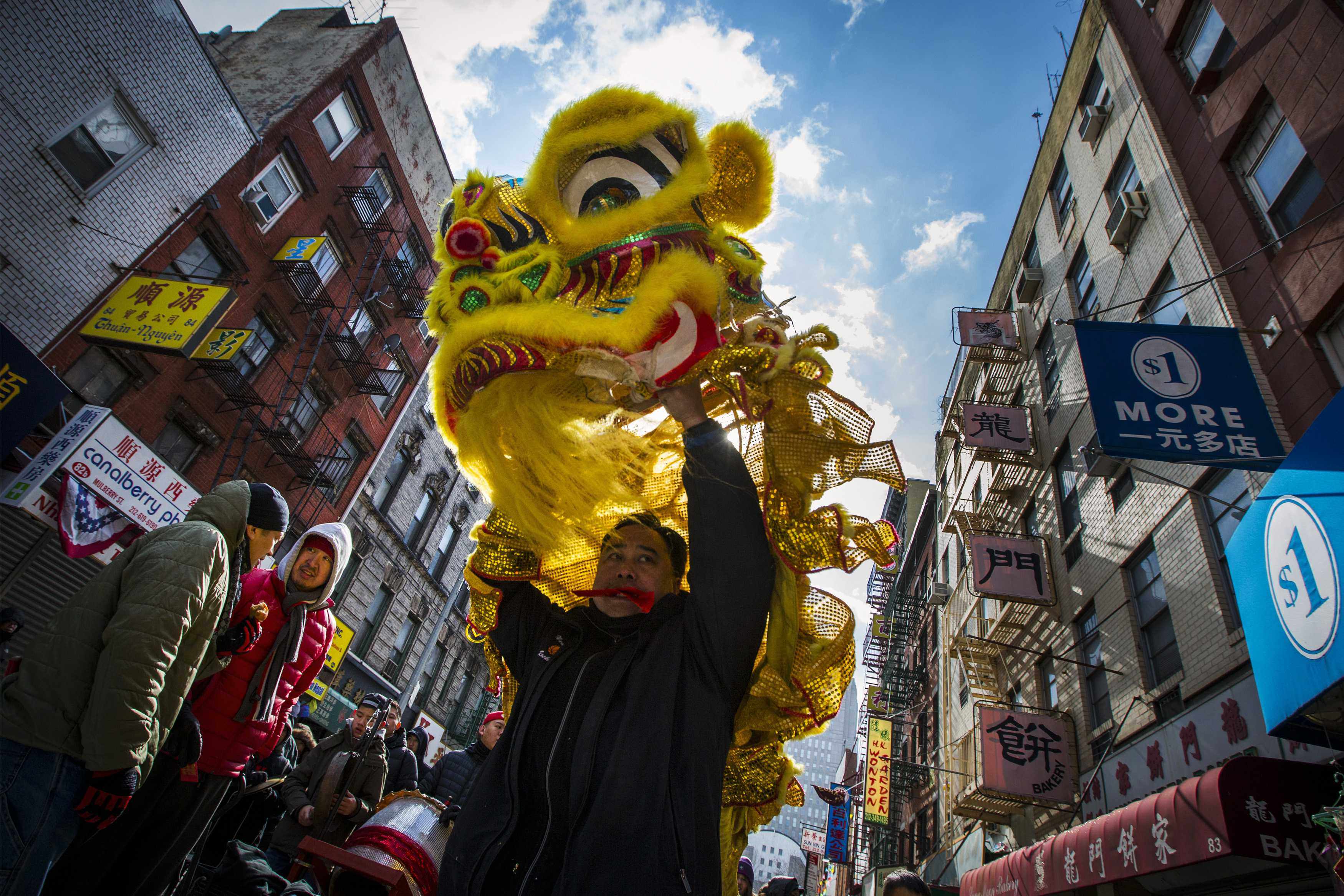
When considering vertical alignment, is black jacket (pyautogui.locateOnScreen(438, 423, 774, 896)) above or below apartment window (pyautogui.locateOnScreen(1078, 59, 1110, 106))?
below

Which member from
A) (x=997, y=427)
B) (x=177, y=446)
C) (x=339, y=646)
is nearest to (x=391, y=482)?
(x=339, y=646)

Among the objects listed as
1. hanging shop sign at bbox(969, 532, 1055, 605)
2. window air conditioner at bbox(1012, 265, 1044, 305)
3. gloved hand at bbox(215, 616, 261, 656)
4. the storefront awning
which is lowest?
gloved hand at bbox(215, 616, 261, 656)

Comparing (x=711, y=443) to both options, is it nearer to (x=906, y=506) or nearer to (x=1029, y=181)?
(x=1029, y=181)

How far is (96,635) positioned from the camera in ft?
7.50

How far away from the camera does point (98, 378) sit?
454 inches

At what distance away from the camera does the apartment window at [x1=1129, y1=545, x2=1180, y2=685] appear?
10164 mm

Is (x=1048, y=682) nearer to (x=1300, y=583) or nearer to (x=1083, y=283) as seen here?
(x=1083, y=283)

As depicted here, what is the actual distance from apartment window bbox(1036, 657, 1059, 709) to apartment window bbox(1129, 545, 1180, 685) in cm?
262

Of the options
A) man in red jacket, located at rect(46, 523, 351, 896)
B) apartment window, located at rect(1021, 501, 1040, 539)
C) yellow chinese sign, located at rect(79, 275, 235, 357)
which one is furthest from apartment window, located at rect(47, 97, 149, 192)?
apartment window, located at rect(1021, 501, 1040, 539)

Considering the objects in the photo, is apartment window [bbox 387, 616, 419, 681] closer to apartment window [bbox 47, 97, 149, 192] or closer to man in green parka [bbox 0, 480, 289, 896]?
apartment window [bbox 47, 97, 149, 192]

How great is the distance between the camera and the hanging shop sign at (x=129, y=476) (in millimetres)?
9578

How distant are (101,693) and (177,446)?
13.5 meters

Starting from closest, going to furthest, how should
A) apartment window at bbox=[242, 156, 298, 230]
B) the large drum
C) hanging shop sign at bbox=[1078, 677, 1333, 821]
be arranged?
the large drum
hanging shop sign at bbox=[1078, 677, 1333, 821]
apartment window at bbox=[242, 156, 298, 230]

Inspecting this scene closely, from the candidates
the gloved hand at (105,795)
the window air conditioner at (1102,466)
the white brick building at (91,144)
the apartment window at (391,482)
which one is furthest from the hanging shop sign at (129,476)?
the window air conditioner at (1102,466)
